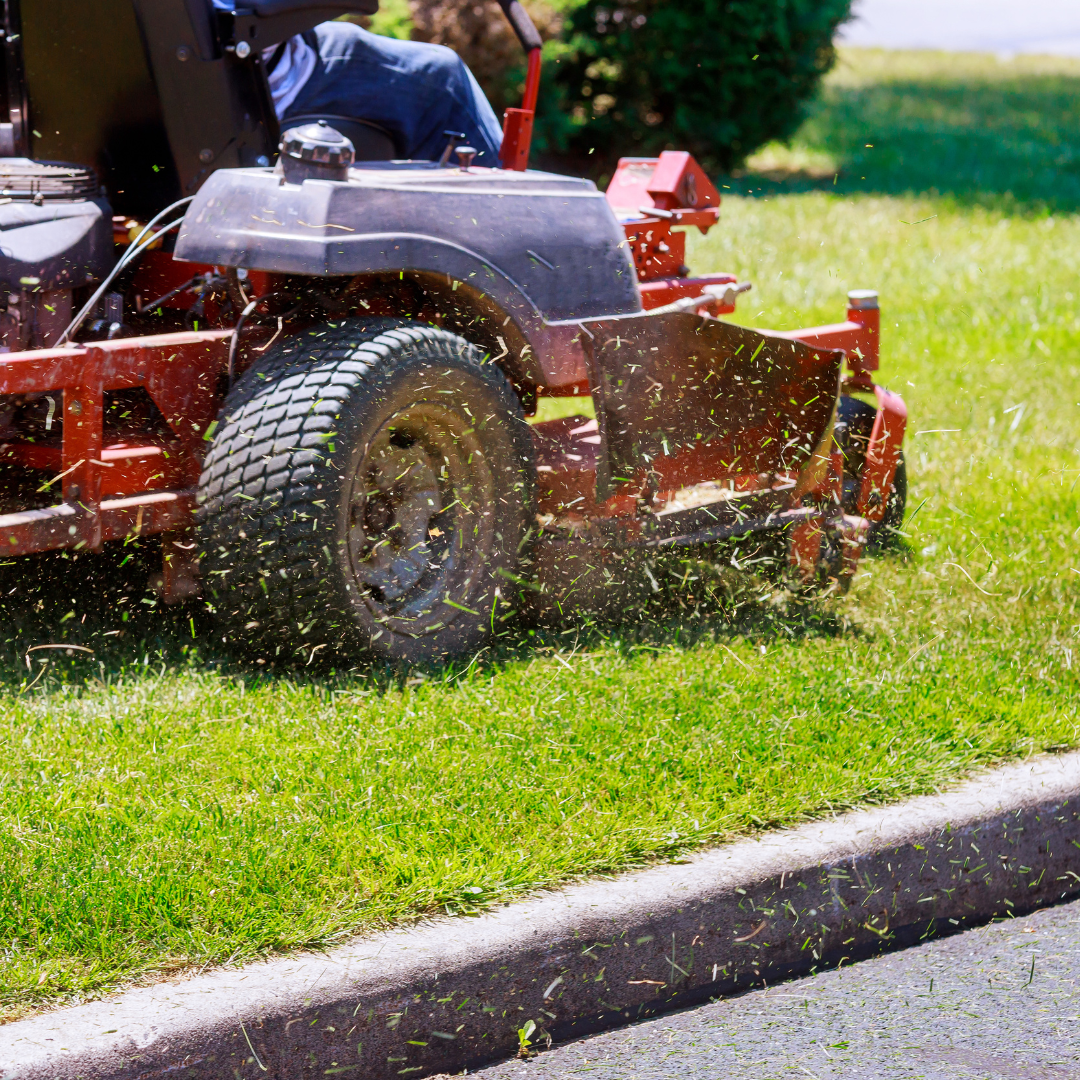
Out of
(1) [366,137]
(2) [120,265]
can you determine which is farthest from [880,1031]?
(1) [366,137]

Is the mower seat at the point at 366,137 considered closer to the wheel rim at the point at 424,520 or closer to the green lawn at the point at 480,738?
the wheel rim at the point at 424,520

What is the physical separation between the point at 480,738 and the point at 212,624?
1107mm

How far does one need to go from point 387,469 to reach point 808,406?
128 centimetres

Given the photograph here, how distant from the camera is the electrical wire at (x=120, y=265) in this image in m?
3.67

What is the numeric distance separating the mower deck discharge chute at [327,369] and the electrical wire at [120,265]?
18mm

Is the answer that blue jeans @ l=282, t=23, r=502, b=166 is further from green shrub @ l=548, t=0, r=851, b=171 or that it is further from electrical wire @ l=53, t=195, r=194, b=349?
green shrub @ l=548, t=0, r=851, b=171

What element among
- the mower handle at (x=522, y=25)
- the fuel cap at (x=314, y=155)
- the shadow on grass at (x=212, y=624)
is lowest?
the shadow on grass at (x=212, y=624)

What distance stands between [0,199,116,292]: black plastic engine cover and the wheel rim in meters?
0.87

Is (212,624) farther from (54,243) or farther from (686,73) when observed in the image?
A: (686,73)

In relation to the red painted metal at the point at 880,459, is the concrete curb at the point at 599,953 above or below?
below

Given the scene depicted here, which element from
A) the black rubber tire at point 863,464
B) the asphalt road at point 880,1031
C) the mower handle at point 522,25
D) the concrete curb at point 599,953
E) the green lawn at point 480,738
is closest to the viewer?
the concrete curb at point 599,953

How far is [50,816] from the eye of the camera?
9.93 feet

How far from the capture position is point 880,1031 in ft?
9.09

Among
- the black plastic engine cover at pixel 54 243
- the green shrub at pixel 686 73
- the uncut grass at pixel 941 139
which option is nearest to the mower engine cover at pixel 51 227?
the black plastic engine cover at pixel 54 243
